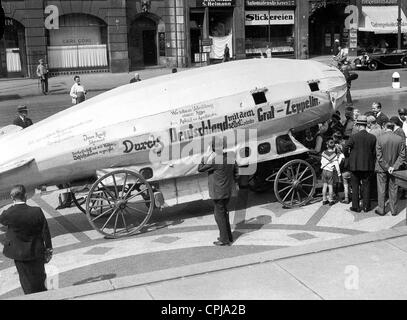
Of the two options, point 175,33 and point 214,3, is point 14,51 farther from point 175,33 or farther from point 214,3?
point 214,3

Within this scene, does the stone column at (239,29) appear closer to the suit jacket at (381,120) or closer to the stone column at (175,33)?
the stone column at (175,33)

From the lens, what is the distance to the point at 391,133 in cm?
1098

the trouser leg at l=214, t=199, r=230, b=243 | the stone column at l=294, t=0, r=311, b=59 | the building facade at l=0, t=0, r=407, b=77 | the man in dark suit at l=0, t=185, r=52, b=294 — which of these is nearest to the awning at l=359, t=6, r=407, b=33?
the building facade at l=0, t=0, r=407, b=77

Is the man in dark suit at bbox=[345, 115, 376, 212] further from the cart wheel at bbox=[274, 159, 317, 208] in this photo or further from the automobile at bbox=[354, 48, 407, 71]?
the automobile at bbox=[354, 48, 407, 71]

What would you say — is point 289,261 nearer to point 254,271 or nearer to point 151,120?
point 254,271

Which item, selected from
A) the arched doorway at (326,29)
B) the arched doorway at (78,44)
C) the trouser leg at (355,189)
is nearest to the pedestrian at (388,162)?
the trouser leg at (355,189)

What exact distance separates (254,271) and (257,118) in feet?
13.8

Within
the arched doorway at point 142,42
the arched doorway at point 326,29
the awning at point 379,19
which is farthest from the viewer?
the arched doorway at point 326,29

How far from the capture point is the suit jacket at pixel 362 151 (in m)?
10.9

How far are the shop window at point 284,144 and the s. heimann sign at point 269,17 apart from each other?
99.4ft

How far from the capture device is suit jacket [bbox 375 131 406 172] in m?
10.9

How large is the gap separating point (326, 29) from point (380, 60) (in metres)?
8.76

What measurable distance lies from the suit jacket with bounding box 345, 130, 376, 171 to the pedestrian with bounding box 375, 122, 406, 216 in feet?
0.37
